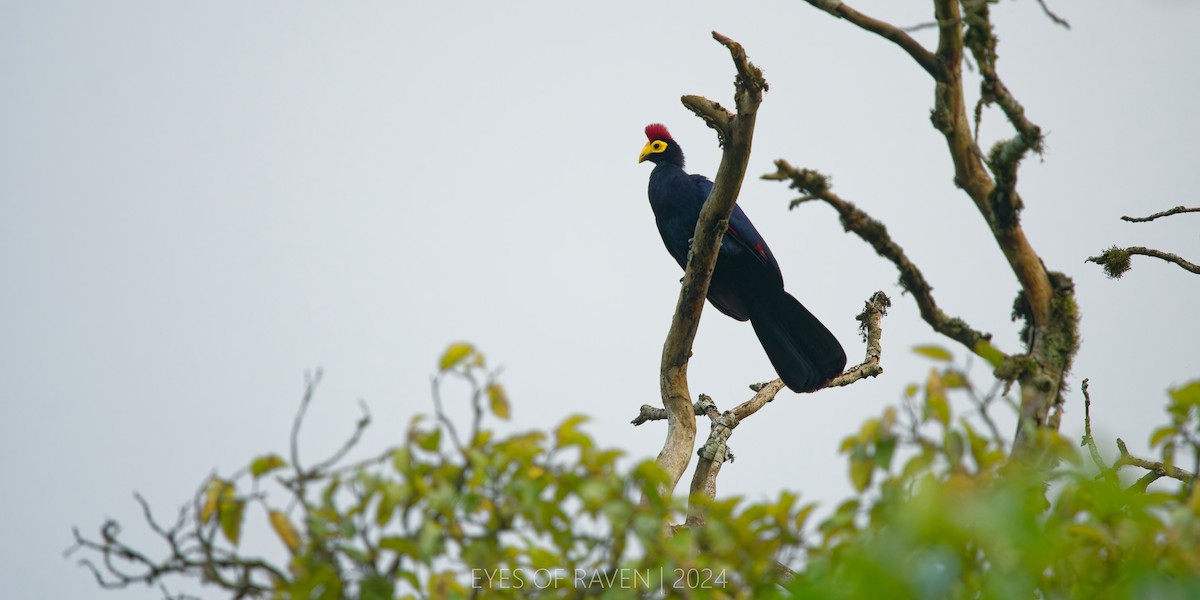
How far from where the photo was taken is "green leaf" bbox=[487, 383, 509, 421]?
1.83 meters

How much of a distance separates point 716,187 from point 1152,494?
2.46 m

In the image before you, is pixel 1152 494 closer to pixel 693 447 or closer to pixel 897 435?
A: pixel 897 435

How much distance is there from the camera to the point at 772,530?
1.93 metres

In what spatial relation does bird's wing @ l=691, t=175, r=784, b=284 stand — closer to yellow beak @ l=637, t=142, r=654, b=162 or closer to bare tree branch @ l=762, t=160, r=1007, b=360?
yellow beak @ l=637, t=142, r=654, b=162

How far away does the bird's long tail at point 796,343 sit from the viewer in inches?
203

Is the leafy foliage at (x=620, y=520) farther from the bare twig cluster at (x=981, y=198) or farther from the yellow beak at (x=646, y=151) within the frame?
the yellow beak at (x=646, y=151)

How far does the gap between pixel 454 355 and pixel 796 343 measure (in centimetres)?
380

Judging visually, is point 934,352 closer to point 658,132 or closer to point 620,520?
point 620,520

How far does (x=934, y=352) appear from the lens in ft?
5.88

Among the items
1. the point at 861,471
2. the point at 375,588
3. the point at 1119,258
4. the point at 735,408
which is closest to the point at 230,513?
the point at 375,588

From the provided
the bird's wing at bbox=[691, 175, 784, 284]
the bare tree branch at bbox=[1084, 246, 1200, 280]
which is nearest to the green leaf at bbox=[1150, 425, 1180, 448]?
the bare tree branch at bbox=[1084, 246, 1200, 280]

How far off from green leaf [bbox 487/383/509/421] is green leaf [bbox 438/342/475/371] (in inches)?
3.4

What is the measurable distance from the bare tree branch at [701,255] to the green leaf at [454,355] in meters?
2.08

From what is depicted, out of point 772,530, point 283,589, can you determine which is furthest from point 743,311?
point 283,589
